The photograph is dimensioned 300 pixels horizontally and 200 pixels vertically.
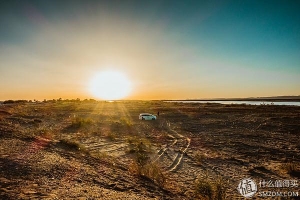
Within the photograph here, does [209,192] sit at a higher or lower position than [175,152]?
higher

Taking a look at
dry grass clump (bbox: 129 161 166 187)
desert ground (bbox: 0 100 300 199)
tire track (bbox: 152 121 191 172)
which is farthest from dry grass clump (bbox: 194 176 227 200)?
tire track (bbox: 152 121 191 172)

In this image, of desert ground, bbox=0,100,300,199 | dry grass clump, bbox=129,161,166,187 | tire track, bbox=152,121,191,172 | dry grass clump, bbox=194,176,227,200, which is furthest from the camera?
tire track, bbox=152,121,191,172

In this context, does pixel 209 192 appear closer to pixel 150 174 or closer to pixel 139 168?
pixel 150 174

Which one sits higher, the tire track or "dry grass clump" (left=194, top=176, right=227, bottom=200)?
"dry grass clump" (left=194, top=176, right=227, bottom=200)

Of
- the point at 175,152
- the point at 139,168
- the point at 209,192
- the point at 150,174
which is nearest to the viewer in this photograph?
the point at 209,192

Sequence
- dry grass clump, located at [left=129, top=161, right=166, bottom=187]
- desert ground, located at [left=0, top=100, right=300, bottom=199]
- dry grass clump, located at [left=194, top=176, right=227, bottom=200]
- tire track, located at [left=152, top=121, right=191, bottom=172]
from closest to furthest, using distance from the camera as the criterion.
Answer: desert ground, located at [left=0, top=100, right=300, bottom=199]
dry grass clump, located at [left=194, top=176, right=227, bottom=200]
dry grass clump, located at [left=129, top=161, right=166, bottom=187]
tire track, located at [left=152, top=121, right=191, bottom=172]

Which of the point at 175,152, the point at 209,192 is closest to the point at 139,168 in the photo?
the point at 209,192

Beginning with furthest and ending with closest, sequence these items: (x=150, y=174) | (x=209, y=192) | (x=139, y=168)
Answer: (x=139, y=168) → (x=150, y=174) → (x=209, y=192)

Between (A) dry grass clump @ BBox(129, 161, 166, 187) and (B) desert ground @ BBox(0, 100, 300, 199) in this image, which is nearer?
(B) desert ground @ BBox(0, 100, 300, 199)

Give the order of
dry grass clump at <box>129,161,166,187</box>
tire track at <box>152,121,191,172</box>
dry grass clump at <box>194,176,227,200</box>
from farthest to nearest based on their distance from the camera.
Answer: tire track at <box>152,121,191,172</box>, dry grass clump at <box>129,161,166,187</box>, dry grass clump at <box>194,176,227,200</box>

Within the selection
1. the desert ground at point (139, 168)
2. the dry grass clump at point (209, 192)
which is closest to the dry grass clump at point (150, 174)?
the desert ground at point (139, 168)

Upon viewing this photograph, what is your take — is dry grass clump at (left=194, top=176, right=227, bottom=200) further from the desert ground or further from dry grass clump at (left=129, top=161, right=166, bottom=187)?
dry grass clump at (left=129, top=161, right=166, bottom=187)

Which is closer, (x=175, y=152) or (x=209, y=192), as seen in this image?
(x=209, y=192)

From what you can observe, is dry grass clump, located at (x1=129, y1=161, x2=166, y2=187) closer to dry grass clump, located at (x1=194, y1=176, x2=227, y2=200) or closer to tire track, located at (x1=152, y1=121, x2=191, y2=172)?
dry grass clump, located at (x1=194, y1=176, x2=227, y2=200)
